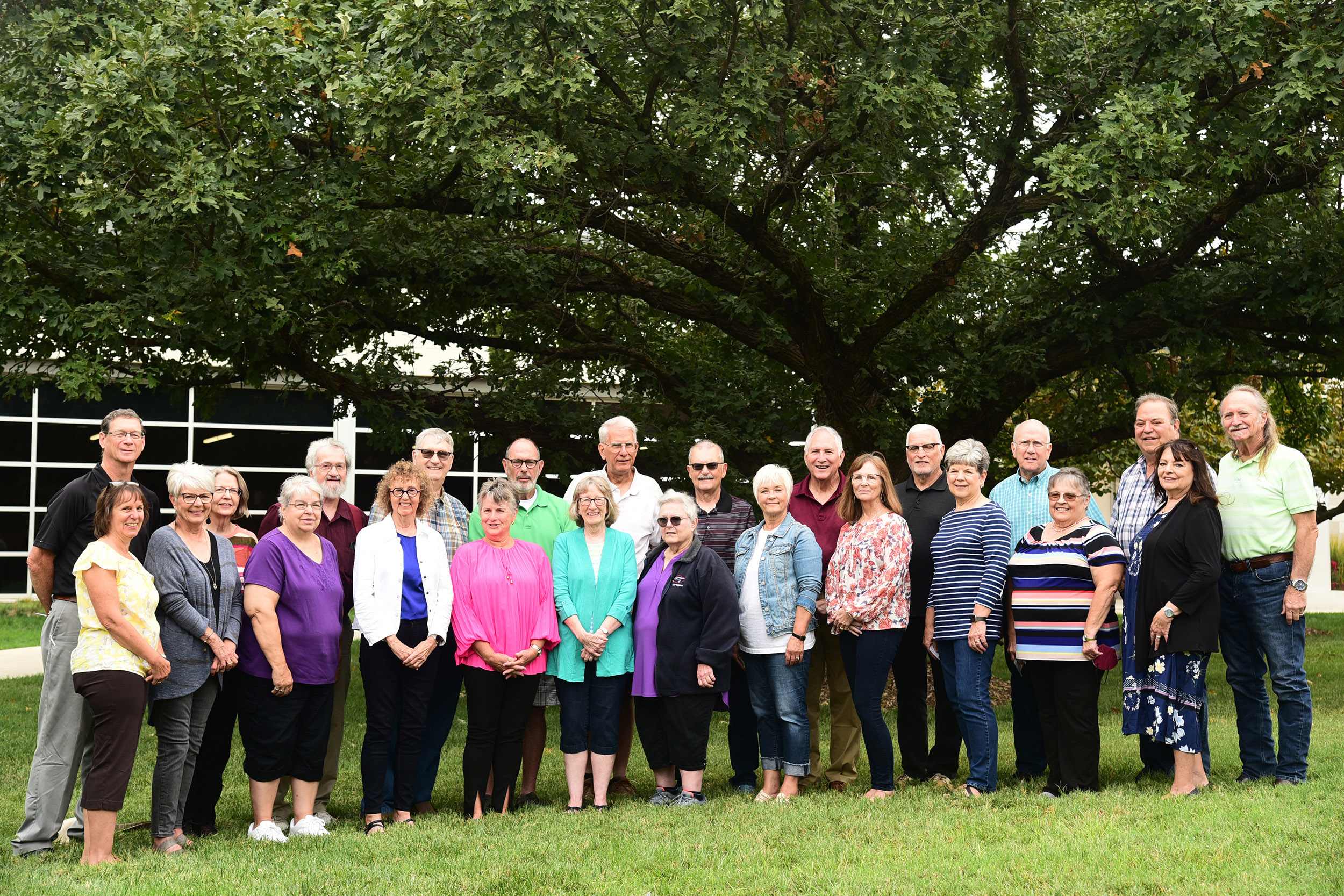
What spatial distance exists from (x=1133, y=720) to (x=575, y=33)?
5411 millimetres

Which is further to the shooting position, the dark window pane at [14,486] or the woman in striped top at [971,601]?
the dark window pane at [14,486]

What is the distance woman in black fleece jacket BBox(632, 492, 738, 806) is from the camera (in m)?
6.57

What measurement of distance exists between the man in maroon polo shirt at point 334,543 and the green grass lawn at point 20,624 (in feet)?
38.7

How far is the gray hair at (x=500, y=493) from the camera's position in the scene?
6.52 metres

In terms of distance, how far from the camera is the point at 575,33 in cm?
792

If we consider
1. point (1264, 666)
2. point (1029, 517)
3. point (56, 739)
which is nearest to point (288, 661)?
point (56, 739)

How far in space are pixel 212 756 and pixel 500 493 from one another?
6.55 ft

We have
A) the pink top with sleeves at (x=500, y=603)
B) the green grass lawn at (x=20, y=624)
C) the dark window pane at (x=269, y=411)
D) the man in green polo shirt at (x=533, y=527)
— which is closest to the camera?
the pink top with sleeves at (x=500, y=603)

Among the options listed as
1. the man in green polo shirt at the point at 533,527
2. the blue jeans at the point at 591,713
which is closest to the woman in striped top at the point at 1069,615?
the blue jeans at the point at 591,713

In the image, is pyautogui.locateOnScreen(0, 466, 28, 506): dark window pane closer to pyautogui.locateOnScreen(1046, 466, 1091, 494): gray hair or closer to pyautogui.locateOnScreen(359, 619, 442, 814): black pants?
pyautogui.locateOnScreen(359, 619, 442, 814): black pants

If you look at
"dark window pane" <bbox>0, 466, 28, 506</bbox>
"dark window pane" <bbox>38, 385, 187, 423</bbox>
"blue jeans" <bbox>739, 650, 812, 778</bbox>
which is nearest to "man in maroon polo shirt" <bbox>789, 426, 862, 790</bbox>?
"blue jeans" <bbox>739, 650, 812, 778</bbox>

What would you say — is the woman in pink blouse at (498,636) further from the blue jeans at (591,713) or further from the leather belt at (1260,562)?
the leather belt at (1260,562)

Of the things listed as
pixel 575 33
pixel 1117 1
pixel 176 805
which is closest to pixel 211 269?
pixel 575 33

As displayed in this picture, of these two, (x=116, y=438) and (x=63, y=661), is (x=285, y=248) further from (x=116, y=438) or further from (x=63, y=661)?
(x=63, y=661)
